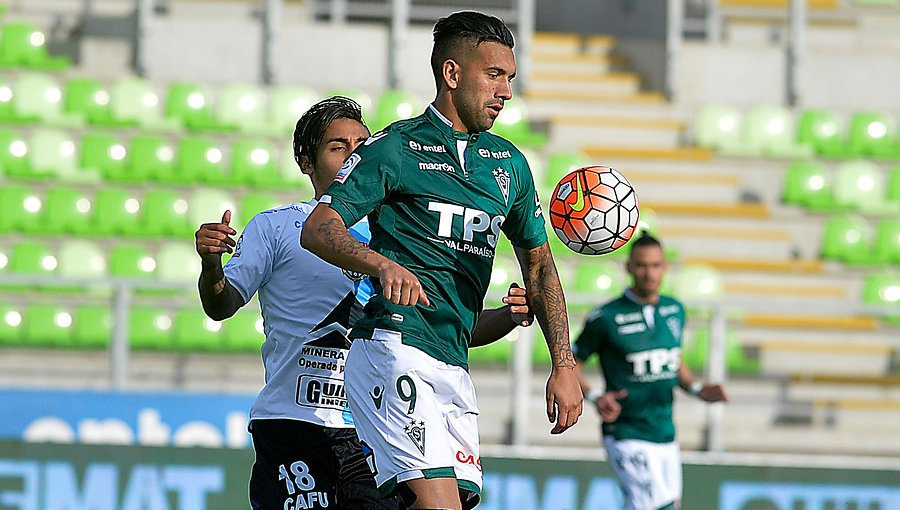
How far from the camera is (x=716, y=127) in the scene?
49.6ft

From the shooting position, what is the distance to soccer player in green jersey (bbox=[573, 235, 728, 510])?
26.8ft

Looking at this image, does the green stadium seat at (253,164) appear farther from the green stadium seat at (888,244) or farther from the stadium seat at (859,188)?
Answer: the green stadium seat at (888,244)

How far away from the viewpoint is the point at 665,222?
13969 mm

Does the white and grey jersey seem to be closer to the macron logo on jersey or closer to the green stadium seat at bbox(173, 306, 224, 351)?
the macron logo on jersey

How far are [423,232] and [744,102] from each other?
1242cm

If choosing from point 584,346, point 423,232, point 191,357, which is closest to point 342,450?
point 423,232

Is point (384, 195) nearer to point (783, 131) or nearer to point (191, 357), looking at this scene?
point (191, 357)

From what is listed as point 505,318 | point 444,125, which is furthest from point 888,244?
point 444,125

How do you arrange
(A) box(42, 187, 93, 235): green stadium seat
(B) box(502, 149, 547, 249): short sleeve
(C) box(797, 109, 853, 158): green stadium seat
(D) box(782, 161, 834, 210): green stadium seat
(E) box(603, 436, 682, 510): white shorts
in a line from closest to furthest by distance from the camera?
(B) box(502, 149, 547, 249): short sleeve, (E) box(603, 436, 682, 510): white shorts, (A) box(42, 187, 93, 235): green stadium seat, (D) box(782, 161, 834, 210): green stadium seat, (C) box(797, 109, 853, 158): green stadium seat

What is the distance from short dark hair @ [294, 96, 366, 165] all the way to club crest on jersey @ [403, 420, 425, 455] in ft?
3.73

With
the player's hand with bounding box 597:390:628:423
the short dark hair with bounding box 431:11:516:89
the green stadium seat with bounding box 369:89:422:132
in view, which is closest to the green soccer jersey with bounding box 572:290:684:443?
the player's hand with bounding box 597:390:628:423

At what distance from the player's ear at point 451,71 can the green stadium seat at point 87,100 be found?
33.6ft

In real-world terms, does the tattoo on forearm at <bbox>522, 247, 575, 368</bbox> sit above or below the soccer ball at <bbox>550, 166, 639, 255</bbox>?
below

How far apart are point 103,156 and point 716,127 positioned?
6.36 meters
